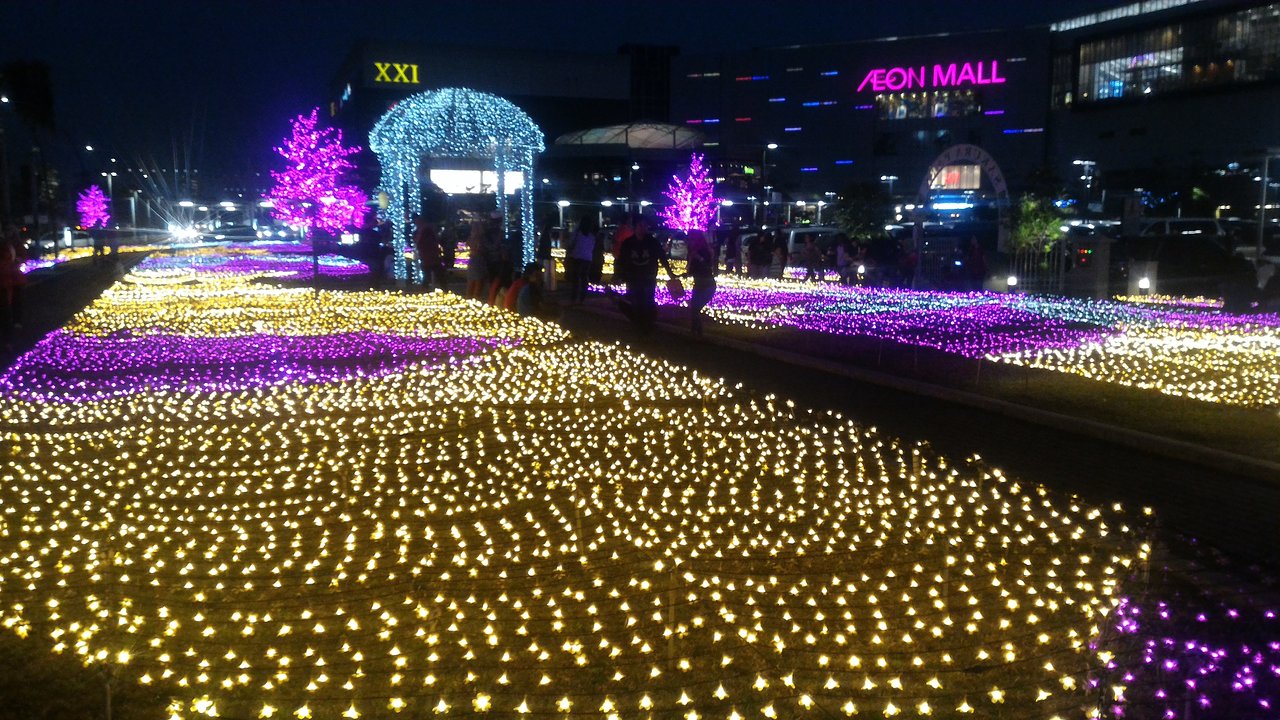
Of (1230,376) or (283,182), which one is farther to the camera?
(283,182)

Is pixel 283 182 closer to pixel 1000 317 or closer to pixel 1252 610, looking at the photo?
pixel 1000 317

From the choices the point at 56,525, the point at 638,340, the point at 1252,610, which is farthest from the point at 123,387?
the point at 1252,610

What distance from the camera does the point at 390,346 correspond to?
56.7ft

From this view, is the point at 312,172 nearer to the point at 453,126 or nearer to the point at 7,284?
the point at 453,126

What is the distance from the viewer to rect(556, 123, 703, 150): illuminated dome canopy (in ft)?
136

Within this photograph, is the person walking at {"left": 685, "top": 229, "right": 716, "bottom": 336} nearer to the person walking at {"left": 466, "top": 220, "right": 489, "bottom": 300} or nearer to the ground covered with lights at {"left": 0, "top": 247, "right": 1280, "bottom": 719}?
the ground covered with lights at {"left": 0, "top": 247, "right": 1280, "bottom": 719}

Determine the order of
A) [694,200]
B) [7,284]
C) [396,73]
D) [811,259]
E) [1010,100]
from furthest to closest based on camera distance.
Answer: [1010,100], [396,73], [694,200], [811,259], [7,284]

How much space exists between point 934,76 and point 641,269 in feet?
282

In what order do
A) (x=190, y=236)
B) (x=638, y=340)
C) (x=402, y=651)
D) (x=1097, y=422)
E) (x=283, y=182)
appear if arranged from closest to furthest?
(x=402, y=651) < (x=1097, y=422) < (x=638, y=340) < (x=283, y=182) < (x=190, y=236)

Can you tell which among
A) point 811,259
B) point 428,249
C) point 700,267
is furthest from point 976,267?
point 700,267

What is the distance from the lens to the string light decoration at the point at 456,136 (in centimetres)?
3309

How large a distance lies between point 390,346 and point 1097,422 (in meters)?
10.2

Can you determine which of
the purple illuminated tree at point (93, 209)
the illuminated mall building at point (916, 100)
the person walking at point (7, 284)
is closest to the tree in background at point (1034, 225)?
the person walking at point (7, 284)

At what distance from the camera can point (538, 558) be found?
650cm
